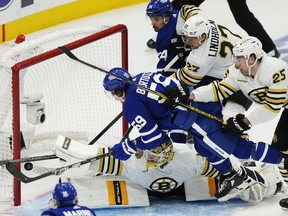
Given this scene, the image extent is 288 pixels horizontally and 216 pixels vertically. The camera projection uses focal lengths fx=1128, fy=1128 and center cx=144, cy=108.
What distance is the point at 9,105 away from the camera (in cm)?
583

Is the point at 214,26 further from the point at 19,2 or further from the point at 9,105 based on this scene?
the point at 19,2

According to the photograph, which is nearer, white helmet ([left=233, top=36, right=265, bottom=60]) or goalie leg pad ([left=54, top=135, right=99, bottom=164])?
white helmet ([left=233, top=36, right=265, bottom=60])

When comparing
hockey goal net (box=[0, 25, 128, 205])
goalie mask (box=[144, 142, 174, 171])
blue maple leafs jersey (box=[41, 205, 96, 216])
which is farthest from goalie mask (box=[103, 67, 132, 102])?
blue maple leafs jersey (box=[41, 205, 96, 216])

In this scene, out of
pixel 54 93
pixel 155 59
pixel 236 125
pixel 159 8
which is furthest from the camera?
pixel 155 59

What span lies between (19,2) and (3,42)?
0.33m

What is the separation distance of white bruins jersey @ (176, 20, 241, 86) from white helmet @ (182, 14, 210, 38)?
0.31 ft

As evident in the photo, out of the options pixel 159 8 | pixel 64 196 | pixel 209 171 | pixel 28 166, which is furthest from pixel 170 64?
pixel 64 196

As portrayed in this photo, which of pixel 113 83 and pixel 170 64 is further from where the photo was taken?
pixel 170 64

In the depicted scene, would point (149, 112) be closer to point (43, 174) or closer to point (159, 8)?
point (43, 174)

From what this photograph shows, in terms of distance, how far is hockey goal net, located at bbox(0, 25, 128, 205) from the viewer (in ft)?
19.0

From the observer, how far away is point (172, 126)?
568 cm

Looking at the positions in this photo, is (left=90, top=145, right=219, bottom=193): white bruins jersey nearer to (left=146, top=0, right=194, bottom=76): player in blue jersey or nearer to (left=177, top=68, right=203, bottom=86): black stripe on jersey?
(left=177, top=68, right=203, bottom=86): black stripe on jersey

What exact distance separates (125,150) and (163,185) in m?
0.29

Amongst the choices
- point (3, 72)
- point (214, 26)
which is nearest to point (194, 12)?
point (214, 26)
